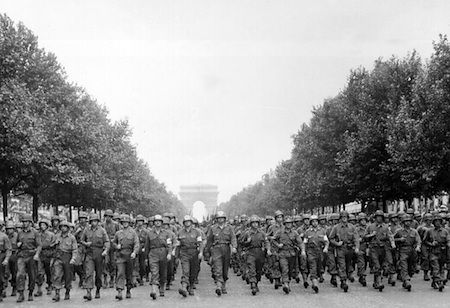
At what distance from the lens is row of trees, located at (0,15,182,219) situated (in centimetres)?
2970

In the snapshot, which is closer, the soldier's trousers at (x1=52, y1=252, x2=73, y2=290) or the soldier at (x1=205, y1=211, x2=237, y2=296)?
the soldier's trousers at (x1=52, y1=252, x2=73, y2=290)

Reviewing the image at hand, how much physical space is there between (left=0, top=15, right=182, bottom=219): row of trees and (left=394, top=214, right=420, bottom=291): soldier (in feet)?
54.8

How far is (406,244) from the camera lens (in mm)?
19062

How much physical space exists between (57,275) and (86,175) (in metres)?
21.1

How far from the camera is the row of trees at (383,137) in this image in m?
30.3

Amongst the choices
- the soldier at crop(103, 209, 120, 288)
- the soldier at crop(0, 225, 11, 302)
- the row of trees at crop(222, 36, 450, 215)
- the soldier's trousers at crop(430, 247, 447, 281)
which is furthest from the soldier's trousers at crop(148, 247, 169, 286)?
the row of trees at crop(222, 36, 450, 215)

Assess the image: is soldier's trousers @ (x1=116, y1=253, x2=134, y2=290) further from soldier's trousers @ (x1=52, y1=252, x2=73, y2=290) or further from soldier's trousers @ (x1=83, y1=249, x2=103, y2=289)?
soldier's trousers @ (x1=52, y1=252, x2=73, y2=290)

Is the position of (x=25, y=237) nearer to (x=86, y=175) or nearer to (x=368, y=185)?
(x=86, y=175)

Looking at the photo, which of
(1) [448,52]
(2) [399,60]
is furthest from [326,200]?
(1) [448,52]

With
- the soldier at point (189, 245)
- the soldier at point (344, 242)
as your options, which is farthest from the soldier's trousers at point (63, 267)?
the soldier at point (344, 242)

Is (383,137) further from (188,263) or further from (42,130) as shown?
(188,263)

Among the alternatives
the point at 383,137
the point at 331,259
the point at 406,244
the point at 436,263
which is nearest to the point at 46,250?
A: the point at 331,259

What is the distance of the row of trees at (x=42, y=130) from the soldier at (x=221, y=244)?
13895mm

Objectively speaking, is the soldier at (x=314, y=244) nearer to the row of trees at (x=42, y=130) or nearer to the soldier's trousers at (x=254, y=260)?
the soldier's trousers at (x=254, y=260)
